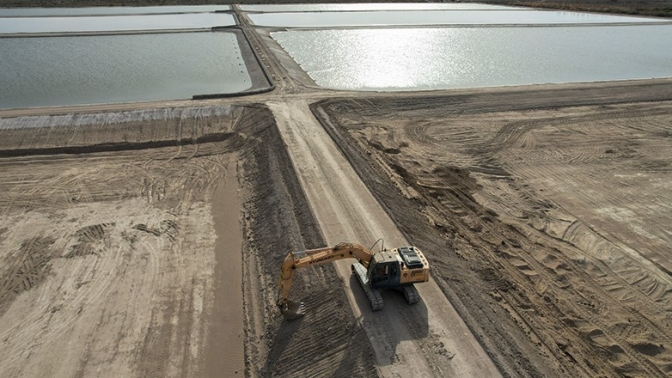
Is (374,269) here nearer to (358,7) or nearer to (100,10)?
(358,7)

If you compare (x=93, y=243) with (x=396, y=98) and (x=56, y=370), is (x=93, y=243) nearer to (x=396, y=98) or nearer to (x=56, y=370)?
(x=56, y=370)

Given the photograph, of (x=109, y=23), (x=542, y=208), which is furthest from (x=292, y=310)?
(x=109, y=23)

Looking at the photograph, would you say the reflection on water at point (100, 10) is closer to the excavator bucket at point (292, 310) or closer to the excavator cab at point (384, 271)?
the excavator bucket at point (292, 310)

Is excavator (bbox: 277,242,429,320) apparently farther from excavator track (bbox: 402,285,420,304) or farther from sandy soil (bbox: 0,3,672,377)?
sandy soil (bbox: 0,3,672,377)

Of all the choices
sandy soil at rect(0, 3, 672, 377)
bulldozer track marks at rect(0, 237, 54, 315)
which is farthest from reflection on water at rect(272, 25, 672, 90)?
bulldozer track marks at rect(0, 237, 54, 315)

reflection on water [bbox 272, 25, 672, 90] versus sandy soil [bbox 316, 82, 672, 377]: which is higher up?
reflection on water [bbox 272, 25, 672, 90]

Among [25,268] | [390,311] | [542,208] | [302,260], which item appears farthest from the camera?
[542,208]

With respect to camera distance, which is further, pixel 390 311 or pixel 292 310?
pixel 292 310

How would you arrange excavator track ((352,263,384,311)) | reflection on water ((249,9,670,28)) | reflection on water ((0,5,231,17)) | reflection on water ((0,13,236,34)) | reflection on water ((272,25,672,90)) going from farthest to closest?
reflection on water ((0,5,231,17)) → reflection on water ((249,9,670,28)) → reflection on water ((0,13,236,34)) → reflection on water ((272,25,672,90)) → excavator track ((352,263,384,311))
